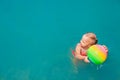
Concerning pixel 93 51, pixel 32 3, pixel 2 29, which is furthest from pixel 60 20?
pixel 93 51

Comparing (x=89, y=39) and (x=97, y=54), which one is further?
(x=89, y=39)

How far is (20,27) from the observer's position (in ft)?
10.8

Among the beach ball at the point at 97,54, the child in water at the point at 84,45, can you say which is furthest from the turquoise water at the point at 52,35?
the beach ball at the point at 97,54

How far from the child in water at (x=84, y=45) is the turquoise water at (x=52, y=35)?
15cm

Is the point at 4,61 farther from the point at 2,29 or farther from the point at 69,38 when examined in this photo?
the point at 69,38

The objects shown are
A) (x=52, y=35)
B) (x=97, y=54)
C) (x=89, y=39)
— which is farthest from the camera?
(x=52, y=35)

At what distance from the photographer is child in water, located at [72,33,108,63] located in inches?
101

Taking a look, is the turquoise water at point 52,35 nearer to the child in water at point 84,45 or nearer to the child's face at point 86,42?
the child in water at point 84,45

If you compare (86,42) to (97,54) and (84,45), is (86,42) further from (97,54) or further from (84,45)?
(97,54)

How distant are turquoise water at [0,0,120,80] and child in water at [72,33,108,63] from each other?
146mm

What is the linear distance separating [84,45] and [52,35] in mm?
704

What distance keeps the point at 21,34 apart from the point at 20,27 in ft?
0.35

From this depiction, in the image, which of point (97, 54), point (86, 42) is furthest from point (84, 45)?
point (97, 54)

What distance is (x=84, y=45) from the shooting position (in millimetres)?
2617
